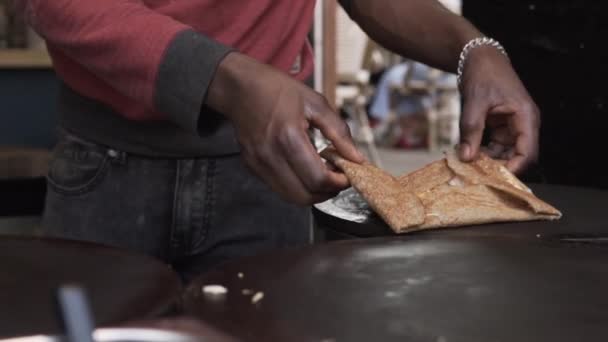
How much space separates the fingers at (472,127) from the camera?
4.28 feet

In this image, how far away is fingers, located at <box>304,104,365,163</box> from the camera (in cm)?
96

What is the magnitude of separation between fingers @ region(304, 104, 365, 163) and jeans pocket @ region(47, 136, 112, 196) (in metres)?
0.45

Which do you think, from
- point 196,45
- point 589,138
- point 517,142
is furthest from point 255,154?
point 589,138

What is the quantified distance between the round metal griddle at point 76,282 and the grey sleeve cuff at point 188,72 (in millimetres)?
212

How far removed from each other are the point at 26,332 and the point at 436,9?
1041 millimetres

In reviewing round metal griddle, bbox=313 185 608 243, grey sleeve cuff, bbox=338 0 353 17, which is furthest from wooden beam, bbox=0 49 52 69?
round metal griddle, bbox=313 185 608 243

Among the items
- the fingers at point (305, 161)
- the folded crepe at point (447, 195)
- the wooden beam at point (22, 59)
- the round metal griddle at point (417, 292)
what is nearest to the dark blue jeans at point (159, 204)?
the folded crepe at point (447, 195)

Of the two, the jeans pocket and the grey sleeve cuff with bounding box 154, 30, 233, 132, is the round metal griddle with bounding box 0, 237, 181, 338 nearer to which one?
the grey sleeve cuff with bounding box 154, 30, 233, 132

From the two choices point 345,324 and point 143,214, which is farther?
point 143,214

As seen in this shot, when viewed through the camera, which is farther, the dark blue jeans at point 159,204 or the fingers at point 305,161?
the dark blue jeans at point 159,204

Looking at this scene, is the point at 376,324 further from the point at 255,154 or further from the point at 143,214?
the point at 143,214

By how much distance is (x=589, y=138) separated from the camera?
6.86ft

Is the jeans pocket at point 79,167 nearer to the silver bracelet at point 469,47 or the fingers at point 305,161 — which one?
the fingers at point 305,161

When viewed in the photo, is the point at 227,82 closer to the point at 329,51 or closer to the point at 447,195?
the point at 447,195
